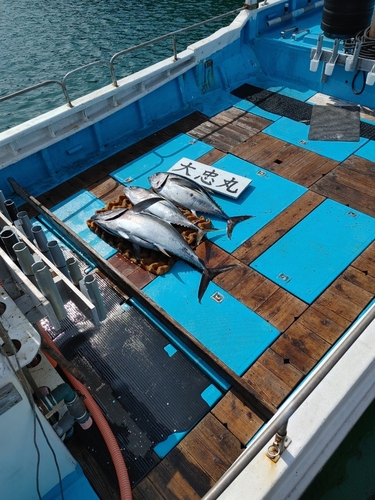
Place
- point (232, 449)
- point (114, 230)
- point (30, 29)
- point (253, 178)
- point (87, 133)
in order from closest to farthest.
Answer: point (232, 449)
point (114, 230)
point (253, 178)
point (87, 133)
point (30, 29)

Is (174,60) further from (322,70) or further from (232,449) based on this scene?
(232,449)

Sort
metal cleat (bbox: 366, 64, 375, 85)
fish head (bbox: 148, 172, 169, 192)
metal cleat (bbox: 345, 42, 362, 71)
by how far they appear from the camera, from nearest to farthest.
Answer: fish head (bbox: 148, 172, 169, 192)
metal cleat (bbox: 366, 64, 375, 85)
metal cleat (bbox: 345, 42, 362, 71)

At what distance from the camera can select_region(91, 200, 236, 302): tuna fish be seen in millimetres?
5480

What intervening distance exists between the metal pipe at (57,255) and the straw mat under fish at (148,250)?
233 centimetres

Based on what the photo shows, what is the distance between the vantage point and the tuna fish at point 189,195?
6180mm

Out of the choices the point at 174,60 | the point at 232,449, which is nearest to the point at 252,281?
the point at 232,449

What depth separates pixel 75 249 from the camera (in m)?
6.05

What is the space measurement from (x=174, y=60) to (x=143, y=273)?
5176 millimetres

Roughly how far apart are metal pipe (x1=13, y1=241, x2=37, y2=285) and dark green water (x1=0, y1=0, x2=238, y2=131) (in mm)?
13960

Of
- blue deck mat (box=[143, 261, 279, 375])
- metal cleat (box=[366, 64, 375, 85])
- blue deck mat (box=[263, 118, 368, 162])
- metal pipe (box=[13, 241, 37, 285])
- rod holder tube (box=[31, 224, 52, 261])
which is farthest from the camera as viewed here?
metal cleat (box=[366, 64, 375, 85])

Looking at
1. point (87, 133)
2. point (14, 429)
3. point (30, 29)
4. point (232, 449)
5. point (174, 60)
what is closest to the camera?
point (14, 429)

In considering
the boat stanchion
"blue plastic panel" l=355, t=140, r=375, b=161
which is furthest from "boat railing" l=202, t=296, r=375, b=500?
"blue plastic panel" l=355, t=140, r=375, b=161

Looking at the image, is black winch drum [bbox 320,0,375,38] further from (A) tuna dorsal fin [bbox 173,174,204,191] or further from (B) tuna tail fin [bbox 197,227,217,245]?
(B) tuna tail fin [bbox 197,227,217,245]

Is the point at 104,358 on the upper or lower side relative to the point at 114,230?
lower
